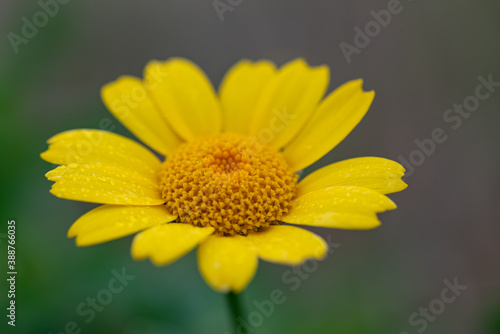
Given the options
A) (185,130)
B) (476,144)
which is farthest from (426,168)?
(185,130)

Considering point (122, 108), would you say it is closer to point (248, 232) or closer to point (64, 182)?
point (64, 182)

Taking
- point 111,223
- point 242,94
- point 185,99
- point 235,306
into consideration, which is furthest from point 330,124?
point 111,223

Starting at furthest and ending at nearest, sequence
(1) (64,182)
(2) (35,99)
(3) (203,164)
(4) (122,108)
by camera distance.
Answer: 1. (2) (35,99)
2. (4) (122,108)
3. (3) (203,164)
4. (1) (64,182)

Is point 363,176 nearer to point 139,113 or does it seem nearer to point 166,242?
point 166,242

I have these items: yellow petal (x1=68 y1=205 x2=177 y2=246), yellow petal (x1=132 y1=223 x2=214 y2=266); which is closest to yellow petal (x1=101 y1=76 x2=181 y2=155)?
yellow petal (x1=68 y1=205 x2=177 y2=246)

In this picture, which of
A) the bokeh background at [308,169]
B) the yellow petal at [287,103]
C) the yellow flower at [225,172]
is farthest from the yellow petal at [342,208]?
the bokeh background at [308,169]
